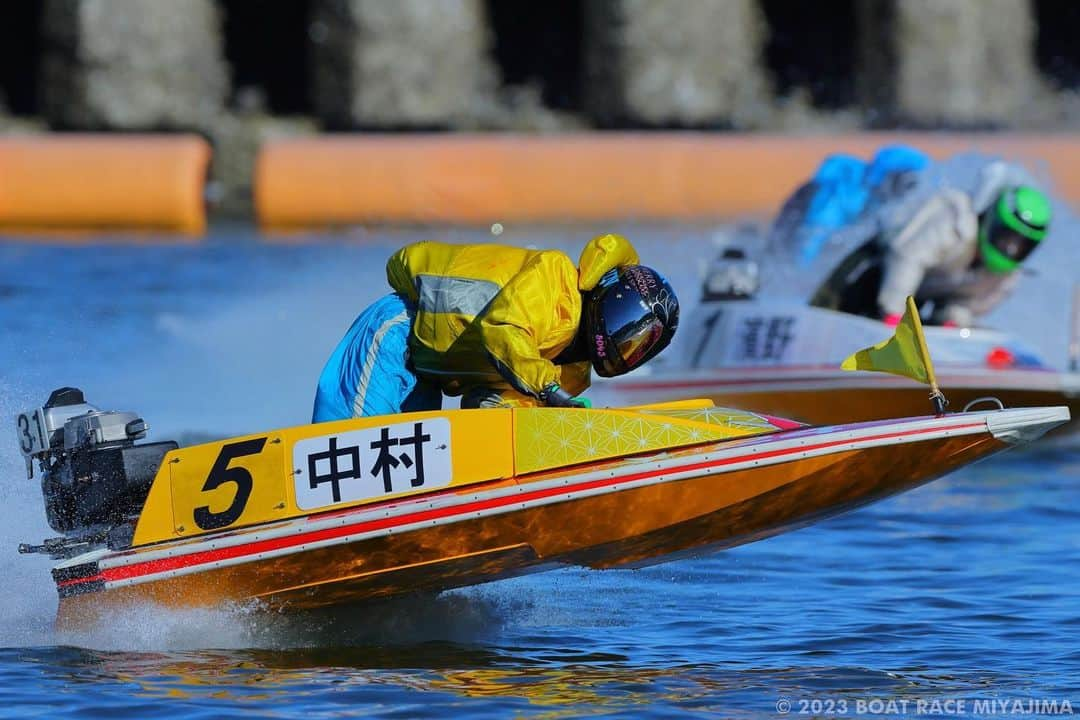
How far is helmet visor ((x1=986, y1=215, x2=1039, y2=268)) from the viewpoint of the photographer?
9.62m

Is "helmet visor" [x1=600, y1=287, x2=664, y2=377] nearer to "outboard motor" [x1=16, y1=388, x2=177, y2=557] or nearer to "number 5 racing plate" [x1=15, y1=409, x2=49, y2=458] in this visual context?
"outboard motor" [x1=16, y1=388, x2=177, y2=557]

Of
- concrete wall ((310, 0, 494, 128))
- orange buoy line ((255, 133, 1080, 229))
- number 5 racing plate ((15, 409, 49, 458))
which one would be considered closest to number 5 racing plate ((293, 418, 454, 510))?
number 5 racing plate ((15, 409, 49, 458))

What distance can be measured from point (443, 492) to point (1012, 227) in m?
4.94

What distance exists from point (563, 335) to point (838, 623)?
1475mm

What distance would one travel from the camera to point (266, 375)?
11.9 meters

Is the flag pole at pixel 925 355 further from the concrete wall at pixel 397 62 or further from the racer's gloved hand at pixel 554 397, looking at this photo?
the concrete wall at pixel 397 62

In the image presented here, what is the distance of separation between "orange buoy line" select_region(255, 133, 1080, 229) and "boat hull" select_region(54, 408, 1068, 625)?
32.1 ft

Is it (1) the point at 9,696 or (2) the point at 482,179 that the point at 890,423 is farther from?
(2) the point at 482,179

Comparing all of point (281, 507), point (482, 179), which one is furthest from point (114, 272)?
point (281, 507)

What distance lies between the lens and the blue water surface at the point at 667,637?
213 inches

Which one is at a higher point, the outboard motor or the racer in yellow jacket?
the racer in yellow jacket

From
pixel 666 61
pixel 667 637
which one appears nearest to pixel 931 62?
pixel 666 61

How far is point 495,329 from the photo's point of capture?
223 inches

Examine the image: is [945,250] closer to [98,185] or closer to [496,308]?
[496,308]
